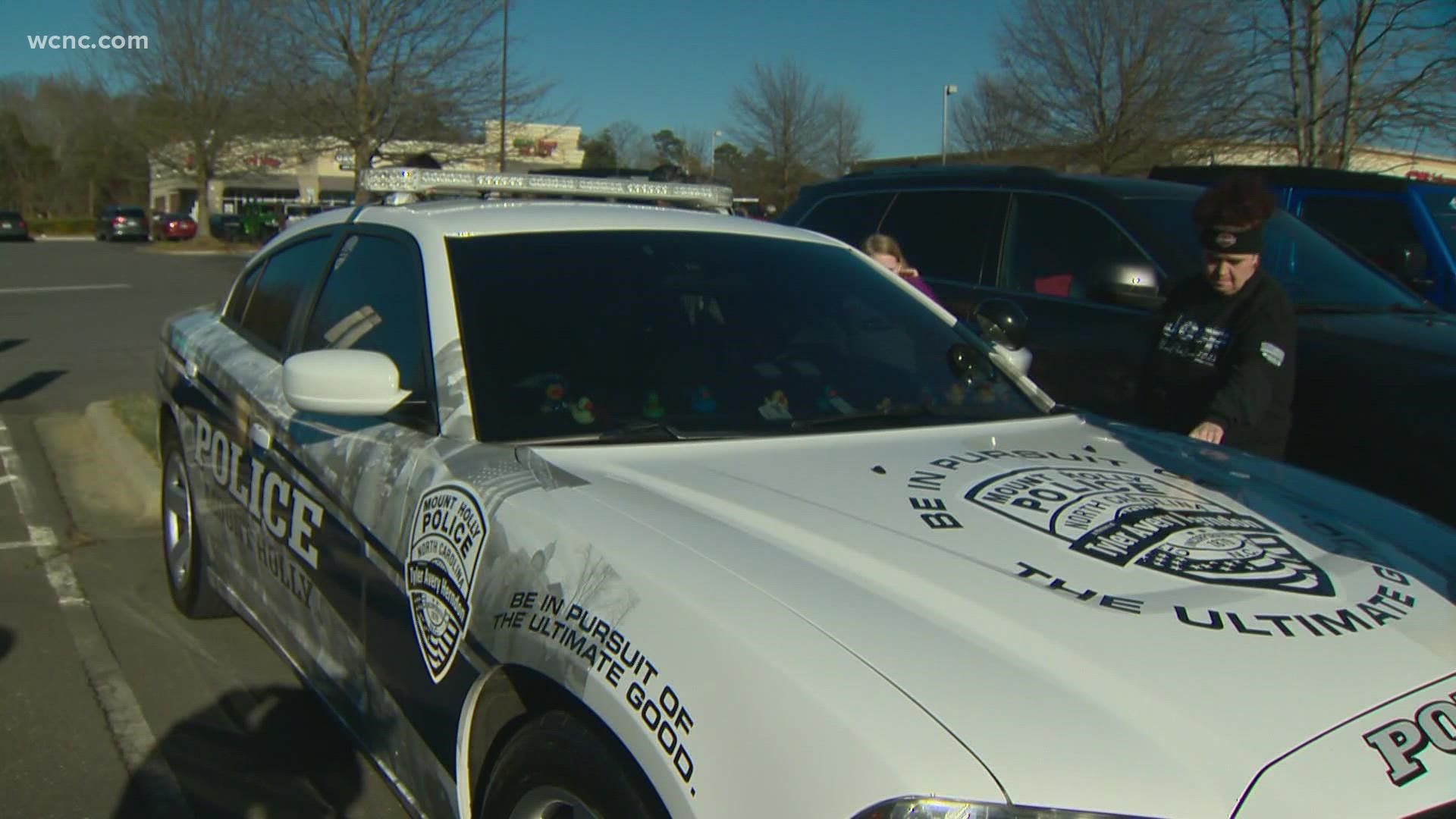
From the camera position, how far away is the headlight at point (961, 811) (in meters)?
1.55

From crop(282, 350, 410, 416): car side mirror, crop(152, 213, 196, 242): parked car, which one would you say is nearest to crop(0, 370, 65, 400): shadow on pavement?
crop(282, 350, 410, 416): car side mirror

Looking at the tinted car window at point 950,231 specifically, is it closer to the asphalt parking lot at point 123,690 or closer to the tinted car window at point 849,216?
the tinted car window at point 849,216

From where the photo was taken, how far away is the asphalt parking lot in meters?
3.37

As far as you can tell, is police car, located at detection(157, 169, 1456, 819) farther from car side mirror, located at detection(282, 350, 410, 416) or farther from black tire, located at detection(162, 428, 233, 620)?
black tire, located at detection(162, 428, 233, 620)

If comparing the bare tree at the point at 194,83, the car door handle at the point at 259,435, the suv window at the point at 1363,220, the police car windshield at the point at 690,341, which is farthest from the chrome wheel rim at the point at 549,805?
the bare tree at the point at 194,83

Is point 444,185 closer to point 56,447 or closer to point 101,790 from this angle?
point 101,790

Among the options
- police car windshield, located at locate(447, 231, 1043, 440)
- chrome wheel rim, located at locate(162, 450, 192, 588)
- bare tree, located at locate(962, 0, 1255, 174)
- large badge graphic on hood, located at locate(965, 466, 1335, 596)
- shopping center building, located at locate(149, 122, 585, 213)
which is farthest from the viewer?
shopping center building, located at locate(149, 122, 585, 213)

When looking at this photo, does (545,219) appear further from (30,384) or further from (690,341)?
(30,384)

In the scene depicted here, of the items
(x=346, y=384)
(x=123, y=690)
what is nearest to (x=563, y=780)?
(x=346, y=384)

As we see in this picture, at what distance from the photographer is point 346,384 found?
8.81ft

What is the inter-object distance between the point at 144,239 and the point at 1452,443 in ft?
181

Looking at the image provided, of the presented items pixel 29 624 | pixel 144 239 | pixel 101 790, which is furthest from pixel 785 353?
pixel 144 239

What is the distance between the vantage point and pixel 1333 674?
1.80 meters

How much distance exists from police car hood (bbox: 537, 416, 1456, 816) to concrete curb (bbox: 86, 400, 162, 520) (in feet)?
15.0
